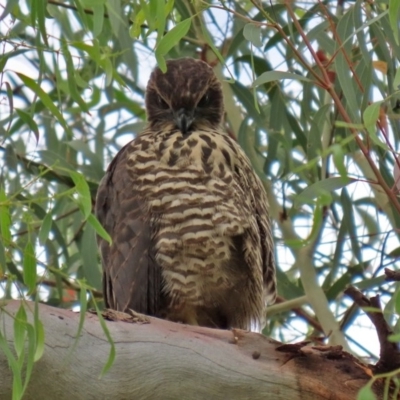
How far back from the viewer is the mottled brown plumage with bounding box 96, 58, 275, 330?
3.12 m

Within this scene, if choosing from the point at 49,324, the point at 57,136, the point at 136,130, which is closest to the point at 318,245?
the point at 136,130

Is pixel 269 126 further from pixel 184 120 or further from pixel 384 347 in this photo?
pixel 384 347

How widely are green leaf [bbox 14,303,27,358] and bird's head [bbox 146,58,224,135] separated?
162 centimetres

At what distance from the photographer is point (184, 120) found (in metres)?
3.45

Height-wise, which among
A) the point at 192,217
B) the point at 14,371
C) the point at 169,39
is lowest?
the point at 14,371

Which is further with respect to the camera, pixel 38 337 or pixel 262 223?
pixel 262 223

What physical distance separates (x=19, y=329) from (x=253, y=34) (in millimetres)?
946

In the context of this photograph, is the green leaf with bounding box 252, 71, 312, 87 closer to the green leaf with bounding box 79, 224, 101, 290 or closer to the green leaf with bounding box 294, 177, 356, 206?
the green leaf with bounding box 294, 177, 356, 206

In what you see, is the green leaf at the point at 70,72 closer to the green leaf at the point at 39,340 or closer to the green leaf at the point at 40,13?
the green leaf at the point at 40,13

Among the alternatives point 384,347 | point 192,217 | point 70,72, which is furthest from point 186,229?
point 384,347

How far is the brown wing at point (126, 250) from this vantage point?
3.12 meters

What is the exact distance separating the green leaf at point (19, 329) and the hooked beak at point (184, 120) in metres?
1.61

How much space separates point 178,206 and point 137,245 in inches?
7.1

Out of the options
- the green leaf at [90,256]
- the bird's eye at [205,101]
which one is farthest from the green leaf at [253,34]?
the green leaf at [90,256]
